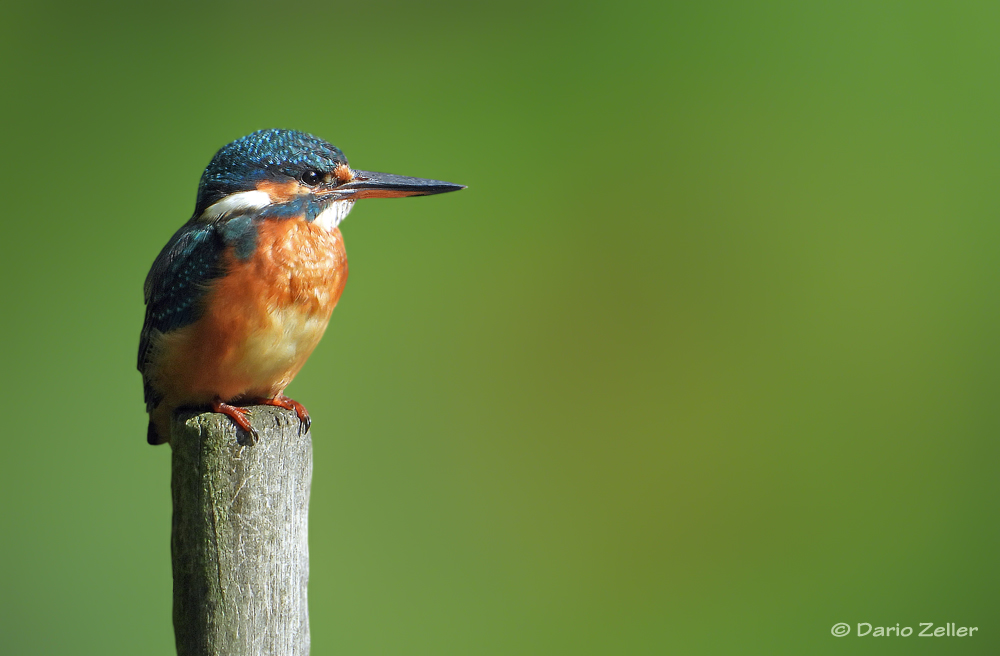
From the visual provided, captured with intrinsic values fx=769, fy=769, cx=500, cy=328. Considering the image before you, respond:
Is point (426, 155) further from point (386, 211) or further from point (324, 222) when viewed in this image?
point (324, 222)

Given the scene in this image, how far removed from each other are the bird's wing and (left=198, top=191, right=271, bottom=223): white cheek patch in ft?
0.10

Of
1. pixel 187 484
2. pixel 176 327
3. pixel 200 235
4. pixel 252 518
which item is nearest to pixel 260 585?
pixel 252 518

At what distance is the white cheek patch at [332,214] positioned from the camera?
5.50ft

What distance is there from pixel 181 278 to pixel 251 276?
173 millimetres

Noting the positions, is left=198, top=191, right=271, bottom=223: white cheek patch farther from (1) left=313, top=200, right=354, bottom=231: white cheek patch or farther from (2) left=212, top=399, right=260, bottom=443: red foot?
(2) left=212, top=399, right=260, bottom=443: red foot

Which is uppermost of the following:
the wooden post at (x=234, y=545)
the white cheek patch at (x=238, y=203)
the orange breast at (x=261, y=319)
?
the white cheek patch at (x=238, y=203)

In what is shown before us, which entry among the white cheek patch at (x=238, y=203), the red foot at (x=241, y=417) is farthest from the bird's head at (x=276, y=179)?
the red foot at (x=241, y=417)

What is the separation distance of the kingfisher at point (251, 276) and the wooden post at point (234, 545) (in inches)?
7.9

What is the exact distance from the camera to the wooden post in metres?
1.28

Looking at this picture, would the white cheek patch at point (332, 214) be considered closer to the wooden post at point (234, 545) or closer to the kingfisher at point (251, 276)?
the kingfisher at point (251, 276)

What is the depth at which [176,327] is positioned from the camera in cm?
162

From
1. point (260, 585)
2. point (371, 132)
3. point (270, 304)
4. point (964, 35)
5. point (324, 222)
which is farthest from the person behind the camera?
point (371, 132)

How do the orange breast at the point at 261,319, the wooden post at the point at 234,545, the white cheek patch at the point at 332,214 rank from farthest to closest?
1. the white cheek patch at the point at 332,214
2. the orange breast at the point at 261,319
3. the wooden post at the point at 234,545

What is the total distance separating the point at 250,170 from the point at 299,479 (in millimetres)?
674
